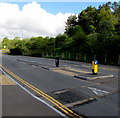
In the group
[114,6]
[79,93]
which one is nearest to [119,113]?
[79,93]

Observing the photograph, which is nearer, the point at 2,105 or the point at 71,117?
the point at 71,117

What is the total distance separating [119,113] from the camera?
4844 millimetres

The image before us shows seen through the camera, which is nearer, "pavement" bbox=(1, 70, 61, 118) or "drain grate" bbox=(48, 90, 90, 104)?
"pavement" bbox=(1, 70, 61, 118)

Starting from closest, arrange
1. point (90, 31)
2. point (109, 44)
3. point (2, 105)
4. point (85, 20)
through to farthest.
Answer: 1. point (2, 105)
2. point (109, 44)
3. point (90, 31)
4. point (85, 20)

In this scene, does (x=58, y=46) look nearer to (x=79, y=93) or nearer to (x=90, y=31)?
(x=90, y=31)

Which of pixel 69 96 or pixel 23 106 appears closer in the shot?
pixel 23 106

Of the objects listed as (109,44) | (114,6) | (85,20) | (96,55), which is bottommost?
(96,55)

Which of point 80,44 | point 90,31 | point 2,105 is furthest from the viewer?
point 90,31

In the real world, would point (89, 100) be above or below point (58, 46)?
below

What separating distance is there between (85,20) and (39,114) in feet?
152

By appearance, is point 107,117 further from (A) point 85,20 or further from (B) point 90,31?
(A) point 85,20

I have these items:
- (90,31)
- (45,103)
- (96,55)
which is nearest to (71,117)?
(45,103)

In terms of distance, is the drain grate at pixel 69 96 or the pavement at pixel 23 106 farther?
the drain grate at pixel 69 96

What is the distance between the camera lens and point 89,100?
20.0 ft
